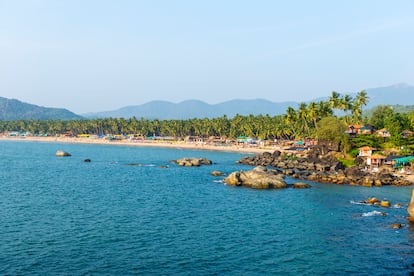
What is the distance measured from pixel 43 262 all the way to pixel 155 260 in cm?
787

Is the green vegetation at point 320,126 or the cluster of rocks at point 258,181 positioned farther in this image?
the green vegetation at point 320,126

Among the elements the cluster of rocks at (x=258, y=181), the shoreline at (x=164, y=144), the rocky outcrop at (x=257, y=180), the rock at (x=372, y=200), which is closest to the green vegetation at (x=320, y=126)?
the shoreline at (x=164, y=144)

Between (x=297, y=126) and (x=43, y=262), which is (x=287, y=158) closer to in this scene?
(x=297, y=126)

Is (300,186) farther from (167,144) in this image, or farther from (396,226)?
(167,144)

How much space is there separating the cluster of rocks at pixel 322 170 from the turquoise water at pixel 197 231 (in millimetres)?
4511

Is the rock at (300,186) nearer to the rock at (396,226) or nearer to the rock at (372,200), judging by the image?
the rock at (372,200)

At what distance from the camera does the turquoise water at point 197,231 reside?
29.0 m

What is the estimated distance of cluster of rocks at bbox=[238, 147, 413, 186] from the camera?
65375 mm

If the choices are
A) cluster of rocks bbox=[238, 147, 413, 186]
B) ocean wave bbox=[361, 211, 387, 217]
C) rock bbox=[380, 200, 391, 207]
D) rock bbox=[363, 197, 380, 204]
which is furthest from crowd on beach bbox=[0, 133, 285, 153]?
ocean wave bbox=[361, 211, 387, 217]

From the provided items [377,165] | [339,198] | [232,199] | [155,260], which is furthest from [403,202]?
[155,260]

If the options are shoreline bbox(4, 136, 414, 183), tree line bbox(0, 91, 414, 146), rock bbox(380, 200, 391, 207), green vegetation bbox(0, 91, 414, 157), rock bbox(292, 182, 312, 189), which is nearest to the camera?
rock bbox(380, 200, 391, 207)

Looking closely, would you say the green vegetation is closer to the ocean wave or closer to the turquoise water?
the turquoise water

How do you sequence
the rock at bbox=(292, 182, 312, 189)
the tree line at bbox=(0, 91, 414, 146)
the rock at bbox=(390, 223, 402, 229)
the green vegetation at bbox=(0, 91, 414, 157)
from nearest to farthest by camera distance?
the rock at bbox=(390, 223, 402, 229) < the rock at bbox=(292, 182, 312, 189) < the green vegetation at bbox=(0, 91, 414, 157) < the tree line at bbox=(0, 91, 414, 146)

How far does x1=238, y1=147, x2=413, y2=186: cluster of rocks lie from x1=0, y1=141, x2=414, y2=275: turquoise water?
14.8 ft
